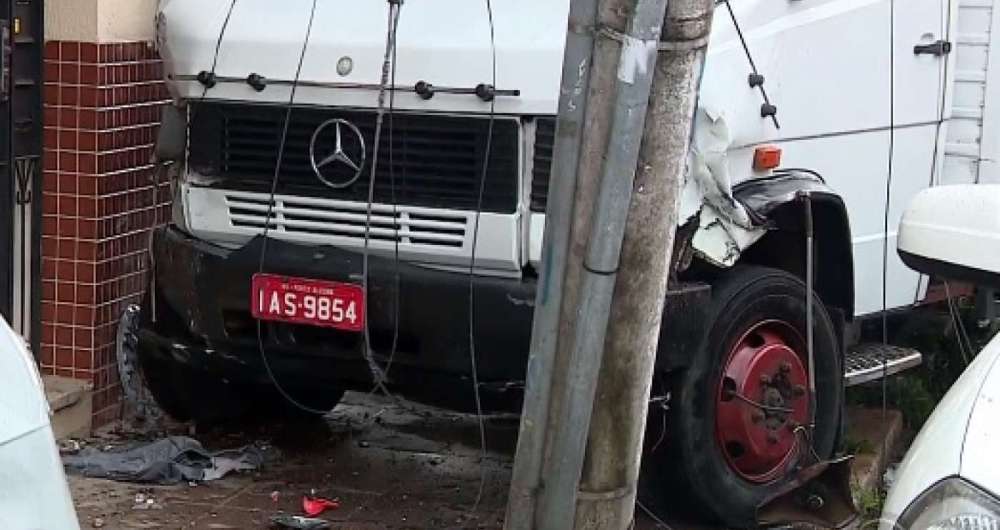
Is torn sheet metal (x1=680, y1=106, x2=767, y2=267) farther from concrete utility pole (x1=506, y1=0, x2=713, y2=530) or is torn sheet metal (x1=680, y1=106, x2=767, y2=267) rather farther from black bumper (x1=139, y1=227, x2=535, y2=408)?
concrete utility pole (x1=506, y1=0, x2=713, y2=530)

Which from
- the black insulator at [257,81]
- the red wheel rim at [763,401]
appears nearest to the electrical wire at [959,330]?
the red wheel rim at [763,401]

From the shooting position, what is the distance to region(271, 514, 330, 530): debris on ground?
6125 millimetres

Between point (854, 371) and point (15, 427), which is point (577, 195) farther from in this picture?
point (854, 371)

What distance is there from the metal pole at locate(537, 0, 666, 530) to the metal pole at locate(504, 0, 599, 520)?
5 cm

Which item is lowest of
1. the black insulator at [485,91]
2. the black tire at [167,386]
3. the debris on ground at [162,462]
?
the debris on ground at [162,462]

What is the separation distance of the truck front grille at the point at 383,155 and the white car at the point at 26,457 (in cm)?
270

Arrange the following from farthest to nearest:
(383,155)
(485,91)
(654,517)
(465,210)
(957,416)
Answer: (654,517) → (383,155) → (465,210) → (485,91) → (957,416)

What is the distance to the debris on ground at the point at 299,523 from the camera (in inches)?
241

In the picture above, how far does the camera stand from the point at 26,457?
10.5 feet

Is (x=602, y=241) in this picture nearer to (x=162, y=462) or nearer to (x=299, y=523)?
(x=299, y=523)

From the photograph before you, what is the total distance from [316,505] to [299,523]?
276 mm

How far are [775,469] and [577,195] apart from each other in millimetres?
2159

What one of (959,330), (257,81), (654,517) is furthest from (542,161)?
(959,330)

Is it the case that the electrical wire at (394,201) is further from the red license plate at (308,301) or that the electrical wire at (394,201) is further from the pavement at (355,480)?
the pavement at (355,480)
